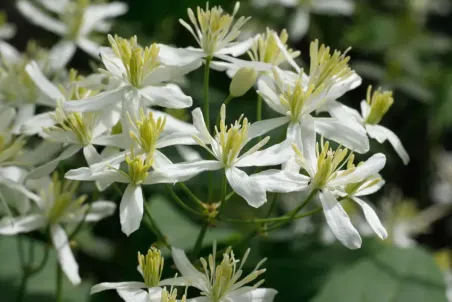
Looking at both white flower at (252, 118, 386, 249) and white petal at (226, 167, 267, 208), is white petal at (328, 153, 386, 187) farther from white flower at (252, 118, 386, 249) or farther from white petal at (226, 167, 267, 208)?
white petal at (226, 167, 267, 208)

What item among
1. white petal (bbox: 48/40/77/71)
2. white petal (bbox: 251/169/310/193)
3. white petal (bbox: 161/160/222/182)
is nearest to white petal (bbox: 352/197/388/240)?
white petal (bbox: 251/169/310/193)

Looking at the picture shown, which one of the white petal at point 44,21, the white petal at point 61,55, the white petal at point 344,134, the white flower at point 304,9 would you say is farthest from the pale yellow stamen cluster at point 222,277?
the white flower at point 304,9

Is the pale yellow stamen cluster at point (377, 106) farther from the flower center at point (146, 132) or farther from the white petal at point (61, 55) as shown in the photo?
the white petal at point (61, 55)

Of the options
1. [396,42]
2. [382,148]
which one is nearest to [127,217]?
[382,148]

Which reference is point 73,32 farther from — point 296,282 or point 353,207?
point 353,207

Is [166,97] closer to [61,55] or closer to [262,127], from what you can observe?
[262,127]

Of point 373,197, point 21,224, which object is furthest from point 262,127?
point 373,197
